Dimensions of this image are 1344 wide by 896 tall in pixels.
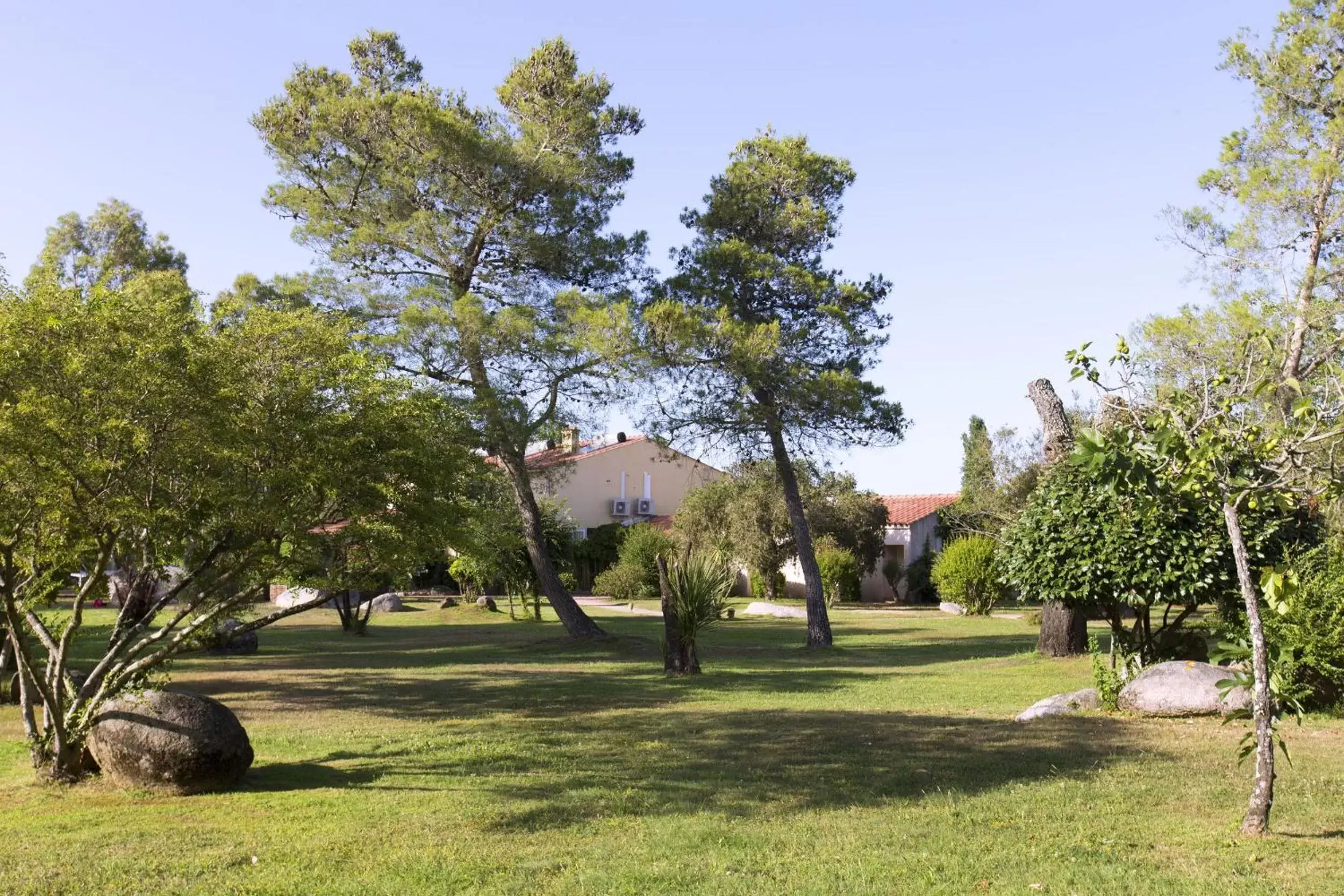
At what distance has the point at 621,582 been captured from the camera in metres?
42.6

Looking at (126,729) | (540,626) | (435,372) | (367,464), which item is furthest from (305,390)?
(540,626)

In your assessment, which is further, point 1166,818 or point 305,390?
point 305,390

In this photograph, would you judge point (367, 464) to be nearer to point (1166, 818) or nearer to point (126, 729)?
point (126, 729)

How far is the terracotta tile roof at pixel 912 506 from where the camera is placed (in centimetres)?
4891

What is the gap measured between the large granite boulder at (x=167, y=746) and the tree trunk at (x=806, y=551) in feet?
51.7

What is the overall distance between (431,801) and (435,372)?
1502cm

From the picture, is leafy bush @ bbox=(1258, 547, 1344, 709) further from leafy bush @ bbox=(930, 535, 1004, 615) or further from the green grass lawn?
leafy bush @ bbox=(930, 535, 1004, 615)

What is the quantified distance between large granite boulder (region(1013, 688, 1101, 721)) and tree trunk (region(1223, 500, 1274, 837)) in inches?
218

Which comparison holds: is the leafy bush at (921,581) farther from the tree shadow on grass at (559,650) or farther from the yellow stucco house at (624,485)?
the tree shadow on grass at (559,650)

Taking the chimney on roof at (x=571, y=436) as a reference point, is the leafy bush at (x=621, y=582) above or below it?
below

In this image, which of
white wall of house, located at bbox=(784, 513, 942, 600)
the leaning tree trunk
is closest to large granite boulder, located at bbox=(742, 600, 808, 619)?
white wall of house, located at bbox=(784, 513, 942, 600)

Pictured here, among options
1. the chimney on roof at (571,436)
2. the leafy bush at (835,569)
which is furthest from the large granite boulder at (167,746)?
the leafy bush at (835,569)

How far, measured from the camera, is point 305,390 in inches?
394

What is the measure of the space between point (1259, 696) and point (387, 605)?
110ft
